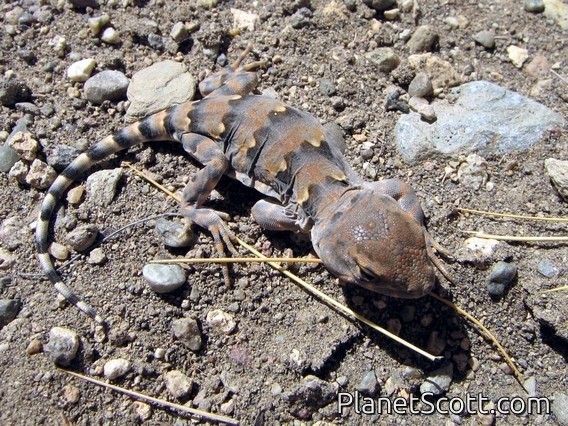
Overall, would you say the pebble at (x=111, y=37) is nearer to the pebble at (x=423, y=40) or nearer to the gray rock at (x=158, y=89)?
the gray rock at (x=158, y=89)

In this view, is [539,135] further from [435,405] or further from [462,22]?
[435,405]

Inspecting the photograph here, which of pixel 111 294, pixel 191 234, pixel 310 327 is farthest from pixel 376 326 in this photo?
pixel 111 294

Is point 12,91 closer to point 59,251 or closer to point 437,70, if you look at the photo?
point 59,251

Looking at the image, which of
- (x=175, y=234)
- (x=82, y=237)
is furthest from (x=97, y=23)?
(x=175, y=234)

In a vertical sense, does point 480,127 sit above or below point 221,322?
above

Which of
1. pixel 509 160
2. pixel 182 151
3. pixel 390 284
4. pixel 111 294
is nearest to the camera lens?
pixel 390 284

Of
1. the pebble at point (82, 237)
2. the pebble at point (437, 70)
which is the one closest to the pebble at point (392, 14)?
the pebble at point (437, 70)

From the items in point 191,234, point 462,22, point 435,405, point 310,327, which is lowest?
point 435,405
